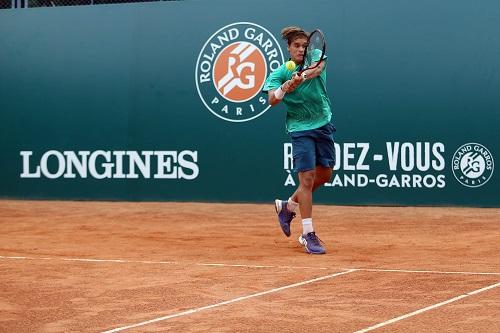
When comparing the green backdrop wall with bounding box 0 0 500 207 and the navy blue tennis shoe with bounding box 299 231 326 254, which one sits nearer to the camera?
the navy blue tennis shoe with bounding box 299 231 326 254

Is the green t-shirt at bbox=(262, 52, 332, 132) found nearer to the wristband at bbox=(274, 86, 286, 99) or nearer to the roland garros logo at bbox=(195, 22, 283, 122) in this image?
the wristband at bbox=(274, 86, 286, 99)

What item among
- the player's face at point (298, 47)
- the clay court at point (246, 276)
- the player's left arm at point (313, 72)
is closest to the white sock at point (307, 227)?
the clay court at point (246, 276)

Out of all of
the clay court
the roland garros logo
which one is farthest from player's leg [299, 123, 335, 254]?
the roland garros logo

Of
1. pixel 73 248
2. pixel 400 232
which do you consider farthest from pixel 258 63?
pixel 73 248

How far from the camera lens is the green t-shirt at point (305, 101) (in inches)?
273

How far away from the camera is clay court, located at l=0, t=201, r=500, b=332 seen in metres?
4.19

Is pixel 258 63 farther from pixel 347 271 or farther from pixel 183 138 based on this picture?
pixel 347 271

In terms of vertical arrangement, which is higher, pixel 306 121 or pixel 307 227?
pixel 306 121

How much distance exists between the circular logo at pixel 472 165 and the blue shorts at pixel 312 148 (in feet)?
14.0

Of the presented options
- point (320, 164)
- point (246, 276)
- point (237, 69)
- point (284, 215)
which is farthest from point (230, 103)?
point (246, 276)

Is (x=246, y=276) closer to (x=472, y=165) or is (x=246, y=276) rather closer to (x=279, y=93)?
(x=279, y=93)

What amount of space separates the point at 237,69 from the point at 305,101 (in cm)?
501

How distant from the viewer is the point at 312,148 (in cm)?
688

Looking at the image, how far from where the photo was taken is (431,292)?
16.0 ft
